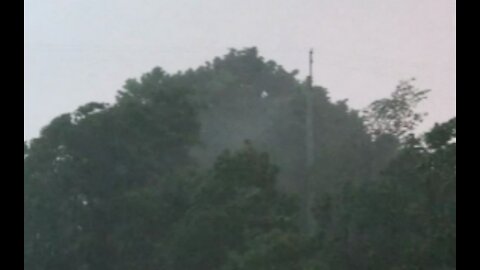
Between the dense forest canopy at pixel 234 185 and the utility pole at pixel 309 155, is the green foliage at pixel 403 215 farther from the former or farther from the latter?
the utility pole at pixel 309 155

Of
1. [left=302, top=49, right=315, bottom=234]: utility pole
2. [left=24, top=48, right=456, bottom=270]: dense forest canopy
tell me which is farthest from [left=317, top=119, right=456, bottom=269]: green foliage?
[left=302, top=49, right=315, bottom=234]: utility pole

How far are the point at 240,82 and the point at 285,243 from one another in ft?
12.0

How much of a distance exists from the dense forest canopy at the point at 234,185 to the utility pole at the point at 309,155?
4 centimetres

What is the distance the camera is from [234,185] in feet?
34.1

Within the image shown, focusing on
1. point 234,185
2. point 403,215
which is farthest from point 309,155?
point 403,215

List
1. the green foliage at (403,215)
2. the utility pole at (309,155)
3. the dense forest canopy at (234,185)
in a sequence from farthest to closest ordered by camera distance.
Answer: the utility pole at (309,155)
the dense forest canopy at (234,185)
the green foliage at (403,215)

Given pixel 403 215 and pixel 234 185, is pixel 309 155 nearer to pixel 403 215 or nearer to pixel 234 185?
pixel 234 185

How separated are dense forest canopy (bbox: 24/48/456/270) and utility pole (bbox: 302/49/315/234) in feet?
0.14

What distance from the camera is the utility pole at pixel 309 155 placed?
10520 millimetres

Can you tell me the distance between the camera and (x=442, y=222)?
9062 mm

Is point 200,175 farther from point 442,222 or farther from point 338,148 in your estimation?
point 442,222

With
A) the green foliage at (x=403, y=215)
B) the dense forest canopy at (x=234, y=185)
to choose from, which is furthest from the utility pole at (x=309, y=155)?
the green foliage at (x=403, y=215)

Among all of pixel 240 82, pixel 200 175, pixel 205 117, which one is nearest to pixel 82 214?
pixel 200 175

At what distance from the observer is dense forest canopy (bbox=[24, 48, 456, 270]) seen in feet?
31.3
